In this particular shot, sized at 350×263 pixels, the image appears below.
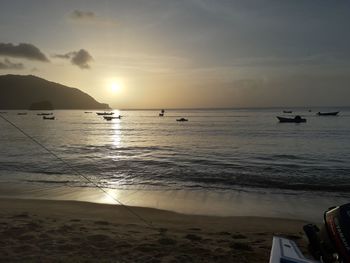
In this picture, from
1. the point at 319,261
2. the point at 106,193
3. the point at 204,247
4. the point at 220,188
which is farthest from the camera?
the point at 220,188

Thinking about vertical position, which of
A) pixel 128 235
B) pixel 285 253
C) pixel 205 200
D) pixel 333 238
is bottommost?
pixel 205 200

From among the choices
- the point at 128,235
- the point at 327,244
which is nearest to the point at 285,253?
the point at 327,244

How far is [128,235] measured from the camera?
920 centimetres

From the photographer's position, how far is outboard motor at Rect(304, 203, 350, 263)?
6055mm

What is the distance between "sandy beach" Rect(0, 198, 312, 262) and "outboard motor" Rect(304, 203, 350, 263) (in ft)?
4.00

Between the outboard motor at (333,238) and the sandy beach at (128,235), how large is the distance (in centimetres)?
122

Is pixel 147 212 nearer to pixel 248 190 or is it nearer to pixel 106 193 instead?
pixel 106 193

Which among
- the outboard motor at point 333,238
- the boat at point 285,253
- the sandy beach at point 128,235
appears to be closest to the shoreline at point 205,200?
the sandy beach at point 128,235

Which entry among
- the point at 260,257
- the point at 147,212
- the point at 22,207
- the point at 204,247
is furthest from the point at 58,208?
the point at 260,257

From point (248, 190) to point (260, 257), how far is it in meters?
9.04

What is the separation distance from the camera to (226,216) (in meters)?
12.2

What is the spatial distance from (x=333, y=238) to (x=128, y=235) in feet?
15.8

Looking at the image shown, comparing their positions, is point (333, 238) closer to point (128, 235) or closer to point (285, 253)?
point (285, 253)

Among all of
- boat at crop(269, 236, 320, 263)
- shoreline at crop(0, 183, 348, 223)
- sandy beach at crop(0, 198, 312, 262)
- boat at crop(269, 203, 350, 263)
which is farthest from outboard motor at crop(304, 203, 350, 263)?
shoreline at crop(0, 183, 348, 223)
